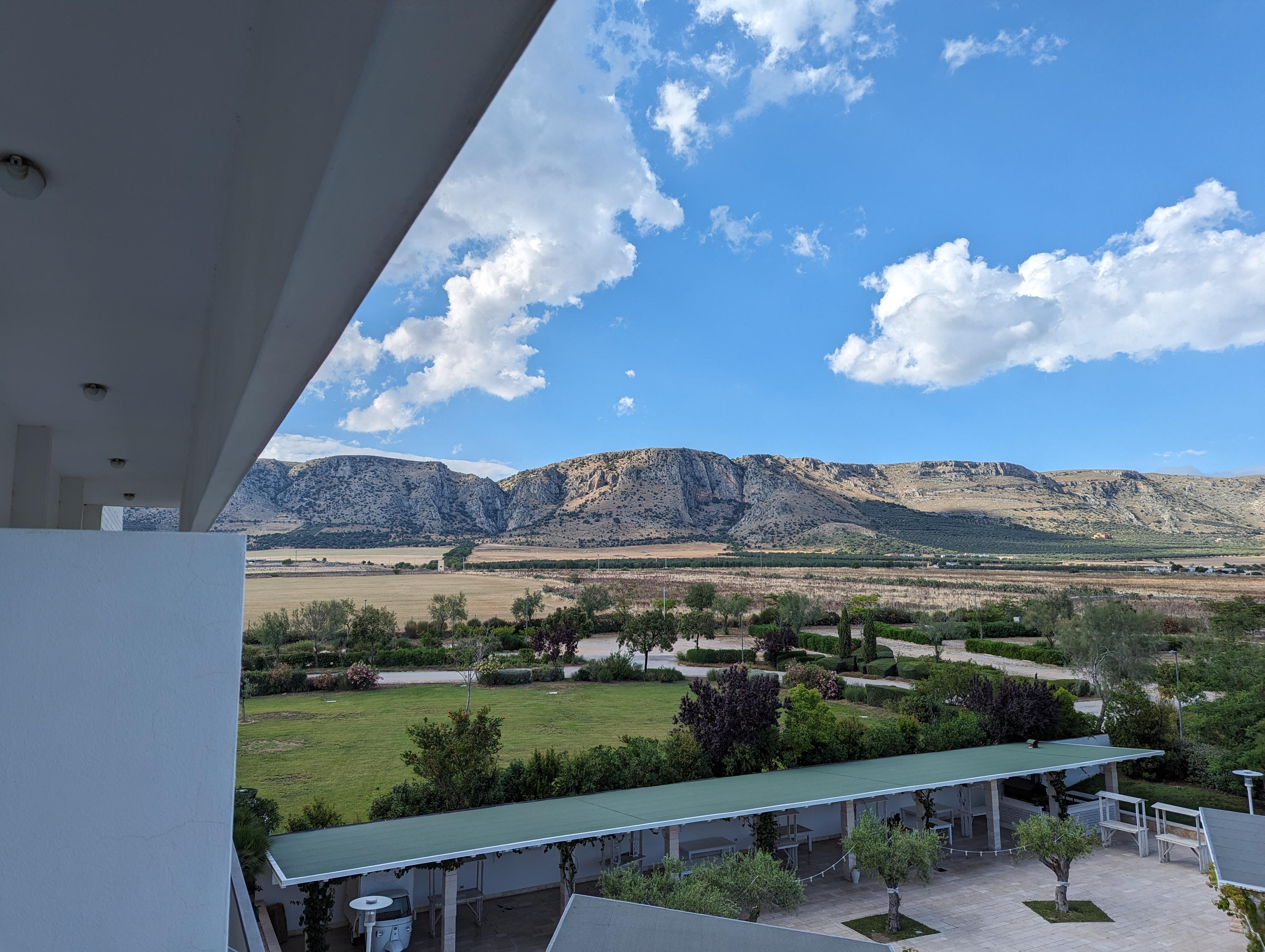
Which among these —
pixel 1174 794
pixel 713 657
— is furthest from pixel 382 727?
pixel 1174 794

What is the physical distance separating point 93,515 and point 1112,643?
89.8 feet

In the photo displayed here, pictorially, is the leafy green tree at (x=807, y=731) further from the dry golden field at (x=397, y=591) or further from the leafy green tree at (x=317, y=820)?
the dry golden field at (x=397, y=591)

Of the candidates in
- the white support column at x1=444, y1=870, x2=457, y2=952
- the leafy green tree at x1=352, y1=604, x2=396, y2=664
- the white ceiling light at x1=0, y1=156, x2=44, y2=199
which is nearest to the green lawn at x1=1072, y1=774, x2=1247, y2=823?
the white support column at x1=444, y1=870, x2=457, y2=952

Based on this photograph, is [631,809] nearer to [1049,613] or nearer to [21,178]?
[21,178]

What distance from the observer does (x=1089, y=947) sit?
9875 mm

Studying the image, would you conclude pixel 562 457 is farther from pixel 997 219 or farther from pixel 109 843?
pixel 109 843

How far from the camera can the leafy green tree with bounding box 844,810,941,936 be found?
10.6m

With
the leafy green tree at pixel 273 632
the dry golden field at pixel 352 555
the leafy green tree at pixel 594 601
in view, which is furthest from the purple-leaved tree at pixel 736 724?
the dry golden field at pixel 352 555

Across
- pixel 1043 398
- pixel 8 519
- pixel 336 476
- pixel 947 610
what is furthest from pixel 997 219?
pixel 8 519

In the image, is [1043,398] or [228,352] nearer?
[228,352]

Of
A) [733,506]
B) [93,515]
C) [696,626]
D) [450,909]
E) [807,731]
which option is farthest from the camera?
[733,506]

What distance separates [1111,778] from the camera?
1566 centimetres

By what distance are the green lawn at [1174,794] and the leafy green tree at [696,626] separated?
22.9m

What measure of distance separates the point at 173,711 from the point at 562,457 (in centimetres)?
10254
